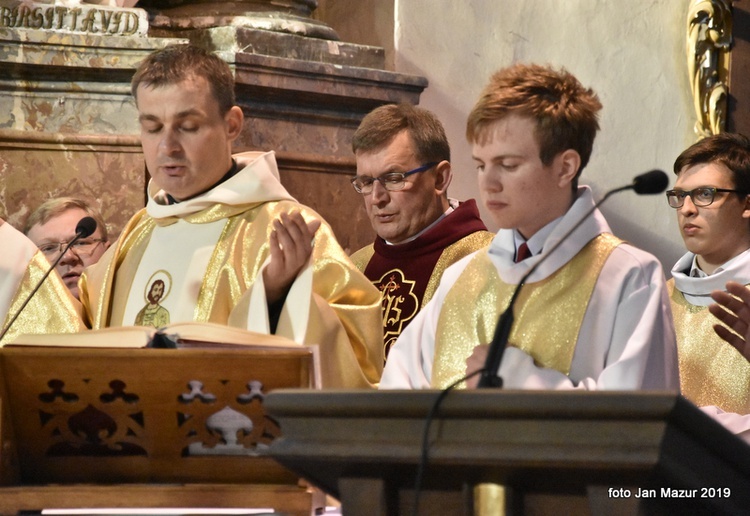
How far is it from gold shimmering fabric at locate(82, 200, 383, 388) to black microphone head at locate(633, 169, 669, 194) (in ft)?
4.09

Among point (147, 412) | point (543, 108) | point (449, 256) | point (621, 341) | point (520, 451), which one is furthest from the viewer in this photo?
point (449, 256)

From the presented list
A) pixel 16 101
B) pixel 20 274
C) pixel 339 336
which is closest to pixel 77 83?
pixel 16 101

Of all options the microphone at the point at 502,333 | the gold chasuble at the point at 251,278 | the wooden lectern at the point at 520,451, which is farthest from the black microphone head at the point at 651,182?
the gold chasuble at the point at 251,278

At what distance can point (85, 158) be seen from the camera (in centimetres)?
492

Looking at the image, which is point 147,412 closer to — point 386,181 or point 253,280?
point 253,280

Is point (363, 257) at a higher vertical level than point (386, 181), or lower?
lower

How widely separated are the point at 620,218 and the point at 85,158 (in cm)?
250

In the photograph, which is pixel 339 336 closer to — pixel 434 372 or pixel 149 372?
pixel 434 372

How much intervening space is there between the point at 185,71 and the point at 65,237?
883 millimetres

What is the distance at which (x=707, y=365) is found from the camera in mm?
4445

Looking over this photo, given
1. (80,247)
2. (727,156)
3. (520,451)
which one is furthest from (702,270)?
(520,451)

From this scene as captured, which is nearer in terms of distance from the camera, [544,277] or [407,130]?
[544,277]

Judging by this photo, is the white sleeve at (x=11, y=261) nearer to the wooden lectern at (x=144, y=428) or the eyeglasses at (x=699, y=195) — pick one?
the wooden lectern at (x=144, y=428)

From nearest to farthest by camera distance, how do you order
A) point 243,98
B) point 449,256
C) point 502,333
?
point 502,333 → point 449,256 → point 243,98
